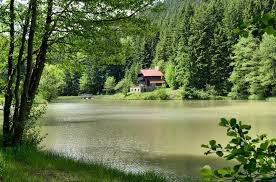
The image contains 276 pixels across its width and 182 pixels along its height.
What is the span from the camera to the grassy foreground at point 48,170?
855cm

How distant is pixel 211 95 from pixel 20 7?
68210mm

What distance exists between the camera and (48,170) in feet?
32.0

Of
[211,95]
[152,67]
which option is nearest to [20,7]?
[211,95]

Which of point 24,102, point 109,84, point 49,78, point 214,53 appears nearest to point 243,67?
point 214,53

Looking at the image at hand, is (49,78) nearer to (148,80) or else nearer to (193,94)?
(193,94)

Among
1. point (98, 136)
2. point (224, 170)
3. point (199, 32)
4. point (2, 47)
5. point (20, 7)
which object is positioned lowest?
point (98, 136)

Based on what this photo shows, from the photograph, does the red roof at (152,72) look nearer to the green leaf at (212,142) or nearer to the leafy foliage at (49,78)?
the leafy foliage at (49,78)

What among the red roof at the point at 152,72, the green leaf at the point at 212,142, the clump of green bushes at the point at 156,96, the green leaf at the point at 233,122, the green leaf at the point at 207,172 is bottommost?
the clump of green bushes at the point at 156,96

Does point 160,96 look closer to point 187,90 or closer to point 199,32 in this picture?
point 187,90

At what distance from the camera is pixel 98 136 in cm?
2342

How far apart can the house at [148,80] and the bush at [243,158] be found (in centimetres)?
10283

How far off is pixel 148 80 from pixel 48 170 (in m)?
99.1

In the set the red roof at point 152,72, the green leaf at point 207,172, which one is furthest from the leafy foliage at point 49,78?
the red roof at point 152,72

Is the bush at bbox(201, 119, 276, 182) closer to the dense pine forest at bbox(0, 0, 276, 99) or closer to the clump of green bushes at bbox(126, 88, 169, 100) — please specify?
the dense pine forest at bbox(0, 0, 276, 99)
